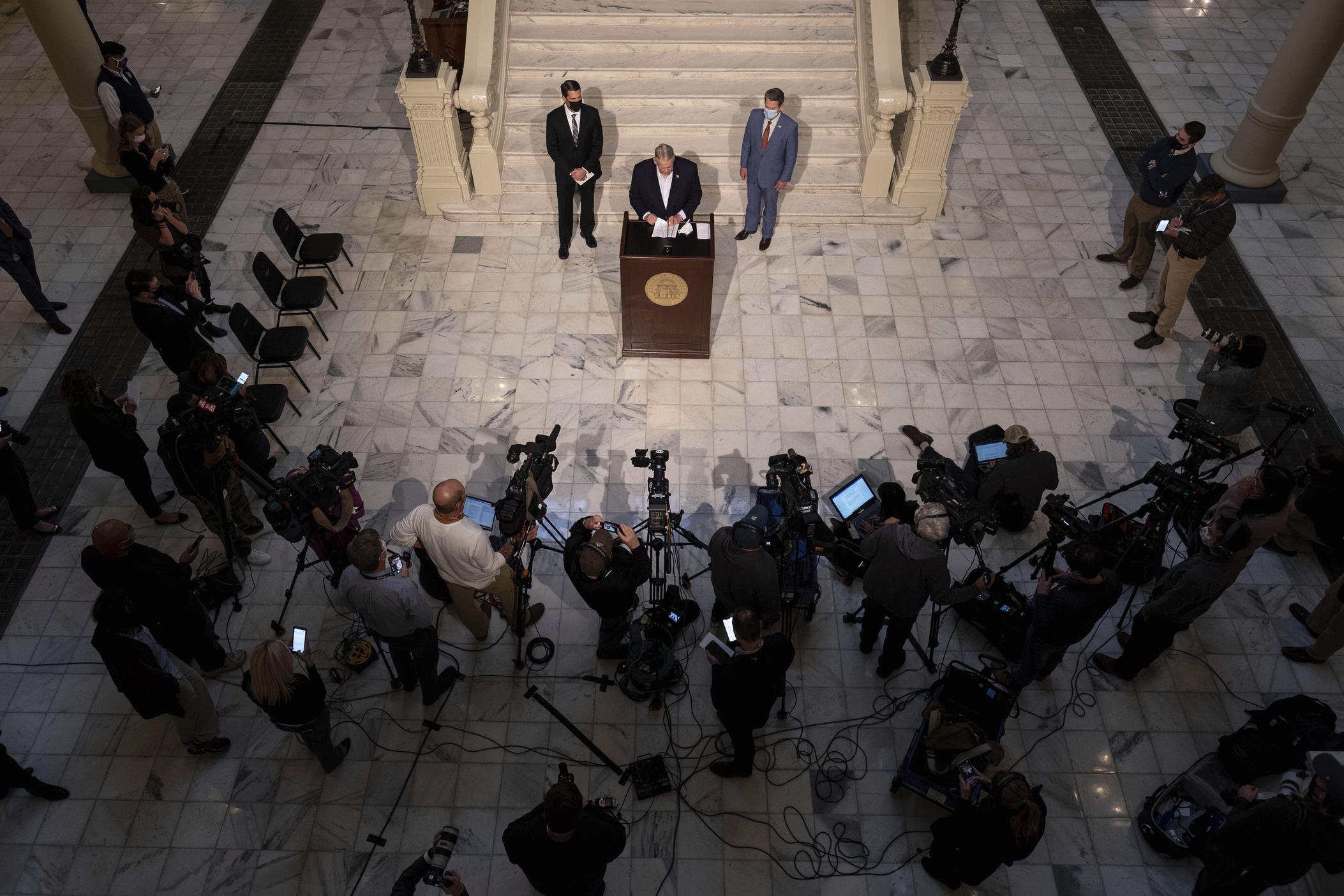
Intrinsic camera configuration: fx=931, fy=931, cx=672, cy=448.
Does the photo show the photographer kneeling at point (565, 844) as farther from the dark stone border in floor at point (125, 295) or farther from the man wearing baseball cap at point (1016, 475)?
the dark stone border in floor at point (125, 295)

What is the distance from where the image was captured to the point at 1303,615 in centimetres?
650

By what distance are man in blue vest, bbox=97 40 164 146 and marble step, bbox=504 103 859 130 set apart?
3.71 metres

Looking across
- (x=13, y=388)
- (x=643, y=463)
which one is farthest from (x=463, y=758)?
(x=13, y=388)

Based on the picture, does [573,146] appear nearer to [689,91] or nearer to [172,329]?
[689,91]

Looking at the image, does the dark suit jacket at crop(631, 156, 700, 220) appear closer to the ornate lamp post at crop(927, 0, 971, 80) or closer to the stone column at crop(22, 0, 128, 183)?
the ornate lamp post at crop(927, 0, 971, 80)

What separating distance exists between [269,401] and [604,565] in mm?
3512

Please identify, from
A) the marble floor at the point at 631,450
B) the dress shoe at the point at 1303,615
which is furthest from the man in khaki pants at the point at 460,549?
the dress shoe at the point at 1303,615

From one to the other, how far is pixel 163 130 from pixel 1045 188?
10.1 m

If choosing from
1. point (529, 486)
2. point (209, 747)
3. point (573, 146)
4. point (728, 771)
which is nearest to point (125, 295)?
point (573, 146)

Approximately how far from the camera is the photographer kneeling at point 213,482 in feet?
20.3

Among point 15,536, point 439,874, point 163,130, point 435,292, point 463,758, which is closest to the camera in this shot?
point 439,874

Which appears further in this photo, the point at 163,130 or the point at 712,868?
the point at 163,130

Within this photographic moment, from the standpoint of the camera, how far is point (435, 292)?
Answer: 8961 mm

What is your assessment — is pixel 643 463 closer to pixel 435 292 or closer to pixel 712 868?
pixel 712 868
